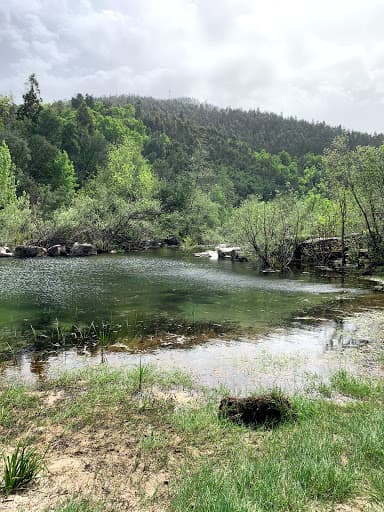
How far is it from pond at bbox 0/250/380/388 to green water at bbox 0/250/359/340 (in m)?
0.05

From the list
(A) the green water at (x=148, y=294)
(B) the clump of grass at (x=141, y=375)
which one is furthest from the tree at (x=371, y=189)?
(B) the clump of grass at (x=141, y=375)

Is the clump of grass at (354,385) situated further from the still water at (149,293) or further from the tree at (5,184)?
the tree at (5,184)

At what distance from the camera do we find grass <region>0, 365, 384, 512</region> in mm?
4938

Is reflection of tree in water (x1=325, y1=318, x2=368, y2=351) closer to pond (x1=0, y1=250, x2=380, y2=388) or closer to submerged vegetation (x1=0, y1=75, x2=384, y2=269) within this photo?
pond (x1=0, y1=250, x2=380, y2=388)

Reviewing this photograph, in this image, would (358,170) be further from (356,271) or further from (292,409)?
(292,409)

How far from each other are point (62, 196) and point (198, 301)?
53.5 metres

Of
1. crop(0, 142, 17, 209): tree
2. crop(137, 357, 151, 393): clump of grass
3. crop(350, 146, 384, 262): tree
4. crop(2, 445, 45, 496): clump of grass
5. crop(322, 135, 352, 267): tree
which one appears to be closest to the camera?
crop(2, 445, 45, 496): clump of grass

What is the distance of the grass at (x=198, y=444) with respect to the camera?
4938 millimetres

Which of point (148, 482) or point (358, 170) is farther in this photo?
point (358, 170)

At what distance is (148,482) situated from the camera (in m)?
5.61

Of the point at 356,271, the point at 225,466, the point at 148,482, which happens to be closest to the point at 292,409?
the point at 225,466

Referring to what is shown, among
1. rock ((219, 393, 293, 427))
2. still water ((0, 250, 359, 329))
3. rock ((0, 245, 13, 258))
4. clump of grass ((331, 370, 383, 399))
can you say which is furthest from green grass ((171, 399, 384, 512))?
rock ((0, 245, 13, 258))

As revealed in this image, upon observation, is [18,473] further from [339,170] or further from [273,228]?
[339,170]

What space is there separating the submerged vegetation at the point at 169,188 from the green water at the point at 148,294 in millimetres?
6761
